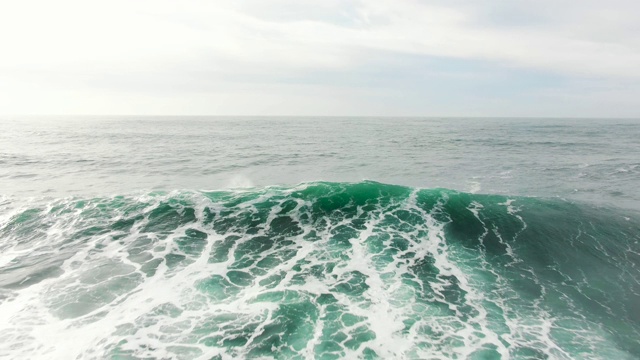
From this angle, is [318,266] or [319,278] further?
[318,266]

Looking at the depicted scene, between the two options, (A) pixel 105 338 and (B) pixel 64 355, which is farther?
(A) pixel 105 338

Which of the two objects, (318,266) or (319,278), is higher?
(318,266)

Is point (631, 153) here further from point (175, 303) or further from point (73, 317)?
point (73, 317)

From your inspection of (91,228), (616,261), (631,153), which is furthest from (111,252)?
(631,153)
